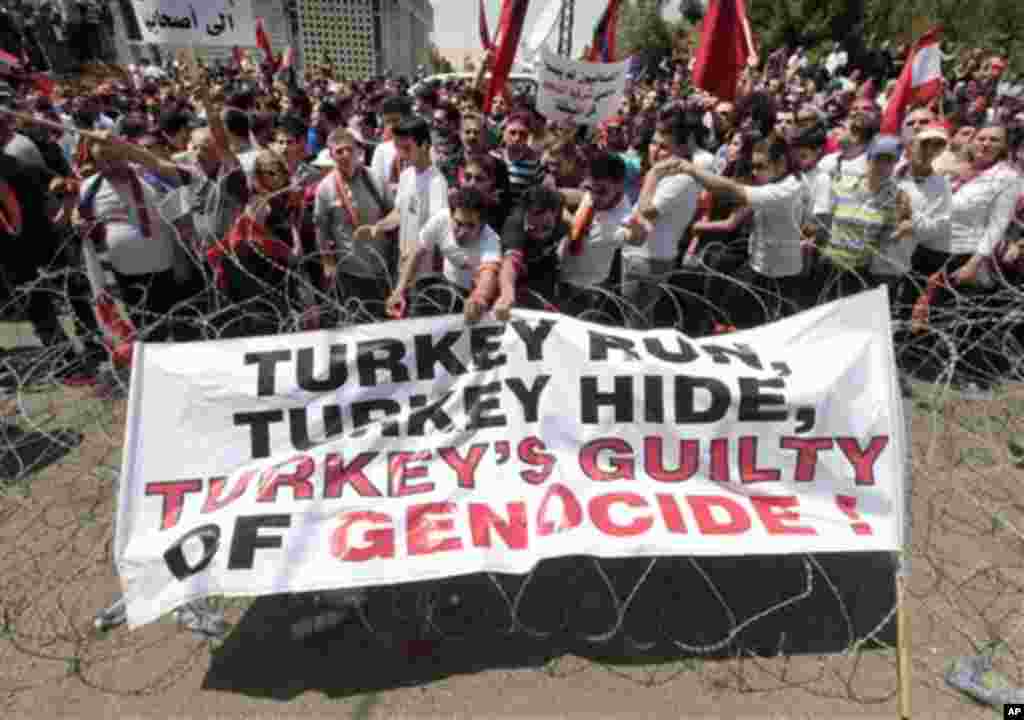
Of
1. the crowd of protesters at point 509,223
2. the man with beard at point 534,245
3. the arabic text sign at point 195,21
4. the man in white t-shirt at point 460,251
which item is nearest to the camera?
the man in white t-shirt at point 460,251

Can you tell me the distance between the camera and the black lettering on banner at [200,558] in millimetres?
2732

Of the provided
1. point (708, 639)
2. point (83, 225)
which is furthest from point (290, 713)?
point (83, 225)

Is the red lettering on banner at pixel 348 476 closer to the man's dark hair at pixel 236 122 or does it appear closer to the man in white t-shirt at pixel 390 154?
the man in white t-shirt at pixel 390 154

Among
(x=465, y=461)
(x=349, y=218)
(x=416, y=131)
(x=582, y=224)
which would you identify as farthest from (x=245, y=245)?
(x=465, y=461)

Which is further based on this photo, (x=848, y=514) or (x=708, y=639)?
(x=708, y=639)

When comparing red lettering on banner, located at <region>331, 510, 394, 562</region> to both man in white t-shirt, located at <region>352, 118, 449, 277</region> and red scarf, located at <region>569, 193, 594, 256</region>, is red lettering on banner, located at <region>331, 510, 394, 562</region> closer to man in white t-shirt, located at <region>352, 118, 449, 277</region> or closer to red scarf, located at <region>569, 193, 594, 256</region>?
man in white t-shirt, located at <region>352, 118, 449, 277</region>

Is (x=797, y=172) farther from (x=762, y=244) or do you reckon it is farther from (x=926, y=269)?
(x=926, y=269)

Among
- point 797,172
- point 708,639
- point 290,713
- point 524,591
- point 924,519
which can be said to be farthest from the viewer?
point 797,172

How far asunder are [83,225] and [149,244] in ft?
1.53

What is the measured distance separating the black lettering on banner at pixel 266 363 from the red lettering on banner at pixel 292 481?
0.35 m

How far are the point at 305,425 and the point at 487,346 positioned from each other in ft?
3.07

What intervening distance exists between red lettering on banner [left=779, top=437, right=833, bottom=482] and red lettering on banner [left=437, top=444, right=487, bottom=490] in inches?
57.0

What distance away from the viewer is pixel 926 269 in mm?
5730

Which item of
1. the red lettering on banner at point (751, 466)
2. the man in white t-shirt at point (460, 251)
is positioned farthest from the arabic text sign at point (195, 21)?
the red lettering on banner at point (751, 466)
